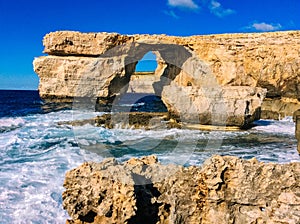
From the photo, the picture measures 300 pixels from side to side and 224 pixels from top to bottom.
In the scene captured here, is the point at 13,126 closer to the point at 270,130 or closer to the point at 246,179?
the point at 270,130

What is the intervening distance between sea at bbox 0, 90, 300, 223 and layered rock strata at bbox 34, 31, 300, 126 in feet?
31.0

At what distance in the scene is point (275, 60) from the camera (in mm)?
22047

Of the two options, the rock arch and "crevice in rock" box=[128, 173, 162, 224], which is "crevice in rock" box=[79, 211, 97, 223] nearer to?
"crevice in rock" box=[128, 173, 162, 224]

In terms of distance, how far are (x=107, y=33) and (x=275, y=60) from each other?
46.7ft

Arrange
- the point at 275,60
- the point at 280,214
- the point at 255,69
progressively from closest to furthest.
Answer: the point at 280,214 → the point at 275,60 → the point at 255,69

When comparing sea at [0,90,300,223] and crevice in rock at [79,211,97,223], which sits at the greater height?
crevice in rock at [79,211,97,223]

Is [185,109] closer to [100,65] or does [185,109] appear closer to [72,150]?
[72,150]

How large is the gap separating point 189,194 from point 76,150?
6.45 metres

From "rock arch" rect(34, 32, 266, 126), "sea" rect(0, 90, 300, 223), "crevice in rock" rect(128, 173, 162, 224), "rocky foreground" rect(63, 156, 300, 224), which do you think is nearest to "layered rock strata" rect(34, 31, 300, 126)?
"rock arch" rect(34, 32, 266, 126)

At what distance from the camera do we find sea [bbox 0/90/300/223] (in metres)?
4.87

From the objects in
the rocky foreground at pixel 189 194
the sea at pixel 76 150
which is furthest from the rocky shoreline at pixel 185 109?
the sea at pixel 76 150

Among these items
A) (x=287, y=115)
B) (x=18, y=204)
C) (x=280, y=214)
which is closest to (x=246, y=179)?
(x=280, y=214)

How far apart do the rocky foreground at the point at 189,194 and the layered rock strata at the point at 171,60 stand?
66.5ft

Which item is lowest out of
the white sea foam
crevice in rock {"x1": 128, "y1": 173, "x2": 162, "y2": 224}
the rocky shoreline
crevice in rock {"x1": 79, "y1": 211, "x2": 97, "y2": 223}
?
the white sea foam
